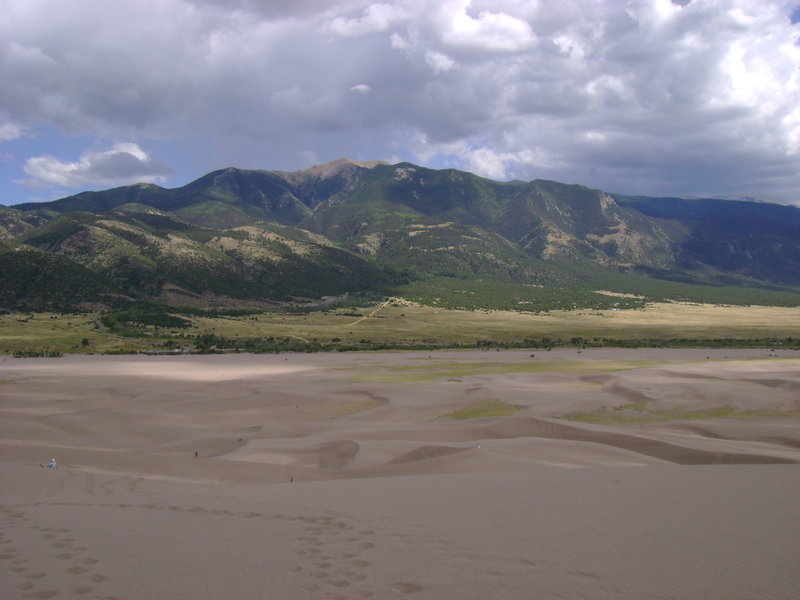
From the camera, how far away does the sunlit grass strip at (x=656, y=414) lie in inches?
1264

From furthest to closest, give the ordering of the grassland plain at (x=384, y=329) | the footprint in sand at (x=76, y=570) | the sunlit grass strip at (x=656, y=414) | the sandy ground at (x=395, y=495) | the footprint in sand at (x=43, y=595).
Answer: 1. the grassland plain at (x=384, y=329)
2. the sunlit grass strip at (x=656, y=414)
3. the footprint in sand at (x=76, y=570)
4. the sandy ground at (x=395, y=495)
5. the footprint in sand at (x=43, y=595)

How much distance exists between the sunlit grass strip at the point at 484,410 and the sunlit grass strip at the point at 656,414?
3545mm

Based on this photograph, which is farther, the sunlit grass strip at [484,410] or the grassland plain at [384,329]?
the grassland plain at [384,329]

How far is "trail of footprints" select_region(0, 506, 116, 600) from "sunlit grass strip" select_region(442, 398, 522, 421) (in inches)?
909

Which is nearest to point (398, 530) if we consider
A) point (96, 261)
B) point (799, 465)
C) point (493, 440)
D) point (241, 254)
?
point (493, 440)

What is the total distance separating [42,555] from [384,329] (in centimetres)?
10168

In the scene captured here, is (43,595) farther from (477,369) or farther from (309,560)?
(477,369)

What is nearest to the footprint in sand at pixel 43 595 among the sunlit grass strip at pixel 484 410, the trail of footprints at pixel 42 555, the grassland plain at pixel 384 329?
the trail of footprints at pixel 42 555

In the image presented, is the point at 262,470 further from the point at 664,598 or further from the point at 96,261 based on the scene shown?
the point at 96,261

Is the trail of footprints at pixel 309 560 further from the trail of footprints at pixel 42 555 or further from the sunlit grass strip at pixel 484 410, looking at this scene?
the sunlit grass strip at pixel 484 410

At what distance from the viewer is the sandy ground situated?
10.3 m

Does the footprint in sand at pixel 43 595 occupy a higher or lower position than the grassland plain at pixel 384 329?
lower

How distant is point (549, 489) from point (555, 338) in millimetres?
86181

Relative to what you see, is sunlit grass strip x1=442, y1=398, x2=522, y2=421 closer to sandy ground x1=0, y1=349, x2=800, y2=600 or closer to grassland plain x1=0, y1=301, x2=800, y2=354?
sandy ground x1=0, y1=349, x2=800, y2=600
